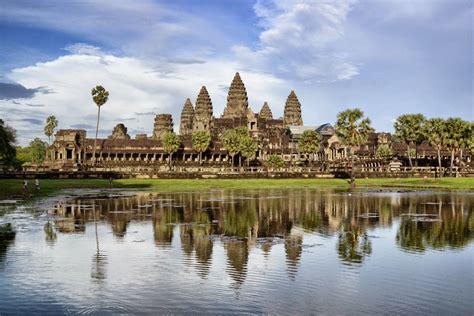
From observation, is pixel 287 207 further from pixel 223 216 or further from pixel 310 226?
pixel 310 226

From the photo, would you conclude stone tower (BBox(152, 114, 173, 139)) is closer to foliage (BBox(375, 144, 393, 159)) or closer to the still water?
foliage (BBox(375, 144, 393, 159))

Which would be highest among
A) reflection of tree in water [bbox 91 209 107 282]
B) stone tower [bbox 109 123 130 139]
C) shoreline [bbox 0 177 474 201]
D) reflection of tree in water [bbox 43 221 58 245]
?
stone tower [bbox 109 123 130 139]

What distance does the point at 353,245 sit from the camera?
74.9ft

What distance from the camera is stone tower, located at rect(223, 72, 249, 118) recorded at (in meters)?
182

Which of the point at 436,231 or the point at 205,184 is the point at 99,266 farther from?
the point at 205,184

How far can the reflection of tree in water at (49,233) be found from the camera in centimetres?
2412

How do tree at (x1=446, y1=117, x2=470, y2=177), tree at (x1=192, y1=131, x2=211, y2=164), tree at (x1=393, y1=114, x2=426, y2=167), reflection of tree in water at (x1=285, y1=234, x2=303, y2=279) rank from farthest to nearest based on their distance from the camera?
tree at (x1=192, y1=131, x2=211, y2=164), tree at (x1=393, y1=114, x2=426, y2=167), tree at (x1=446, y1=117, x2=470, y2=177), reflection of tree in water at (x1=285, y1=234, x2=303, y2=279)

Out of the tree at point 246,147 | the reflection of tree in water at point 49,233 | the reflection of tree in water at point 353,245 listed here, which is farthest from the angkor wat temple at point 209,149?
the reflection of tree in water at point 353,245

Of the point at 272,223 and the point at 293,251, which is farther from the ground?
the point at 272,223

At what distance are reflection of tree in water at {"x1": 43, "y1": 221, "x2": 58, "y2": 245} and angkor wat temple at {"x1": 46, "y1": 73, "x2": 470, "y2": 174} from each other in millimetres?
58081

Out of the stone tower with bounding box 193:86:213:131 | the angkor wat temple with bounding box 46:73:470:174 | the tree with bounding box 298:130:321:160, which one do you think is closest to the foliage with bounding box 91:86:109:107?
the angkor wat temple with bounding box 46:73:470:174

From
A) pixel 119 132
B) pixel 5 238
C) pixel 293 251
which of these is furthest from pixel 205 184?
pixel 119 132

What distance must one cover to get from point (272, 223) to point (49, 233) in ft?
37.7

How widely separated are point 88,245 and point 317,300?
1215 cm
